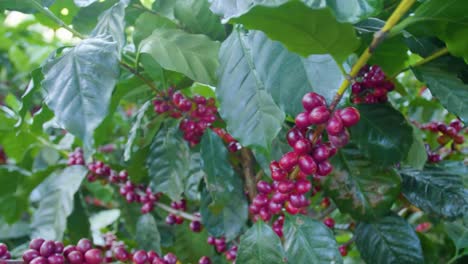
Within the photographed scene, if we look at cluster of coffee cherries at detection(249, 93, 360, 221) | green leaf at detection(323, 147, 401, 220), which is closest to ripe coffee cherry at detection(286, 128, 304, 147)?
cluster of coffee cherries at detection(249, 93, 360, 221)

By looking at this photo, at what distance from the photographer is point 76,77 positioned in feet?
2.31

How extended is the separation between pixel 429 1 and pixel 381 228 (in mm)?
561

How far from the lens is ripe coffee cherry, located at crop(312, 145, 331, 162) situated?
0.70 m

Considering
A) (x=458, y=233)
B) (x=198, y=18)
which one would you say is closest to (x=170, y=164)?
(x=198, y=18)

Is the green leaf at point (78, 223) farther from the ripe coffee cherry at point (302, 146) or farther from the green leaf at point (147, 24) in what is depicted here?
the ripe coffee cherry at point (302, 146)

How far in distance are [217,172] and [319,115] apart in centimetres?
40

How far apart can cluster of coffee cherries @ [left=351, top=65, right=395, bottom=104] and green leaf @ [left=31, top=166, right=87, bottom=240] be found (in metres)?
0.84

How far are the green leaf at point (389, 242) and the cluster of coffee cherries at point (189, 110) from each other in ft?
1.56

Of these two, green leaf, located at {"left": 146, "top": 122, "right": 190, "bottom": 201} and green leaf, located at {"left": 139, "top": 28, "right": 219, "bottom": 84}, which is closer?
green leaf, located at {"left": 139, "top": 28, "right": 219, "bottom": 84}

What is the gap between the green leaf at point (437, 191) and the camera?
922 millimetres

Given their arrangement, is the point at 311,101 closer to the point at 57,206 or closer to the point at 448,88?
the point at 448,88

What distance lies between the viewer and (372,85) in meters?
0.91

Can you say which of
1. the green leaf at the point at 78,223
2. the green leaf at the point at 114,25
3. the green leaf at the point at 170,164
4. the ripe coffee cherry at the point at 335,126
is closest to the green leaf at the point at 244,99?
the ripe coffee cherry at the point at 335,126

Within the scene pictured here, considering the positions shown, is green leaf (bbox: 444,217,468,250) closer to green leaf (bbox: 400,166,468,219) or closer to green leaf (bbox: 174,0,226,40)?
green leaf (bbox: 400,166,468,219)
